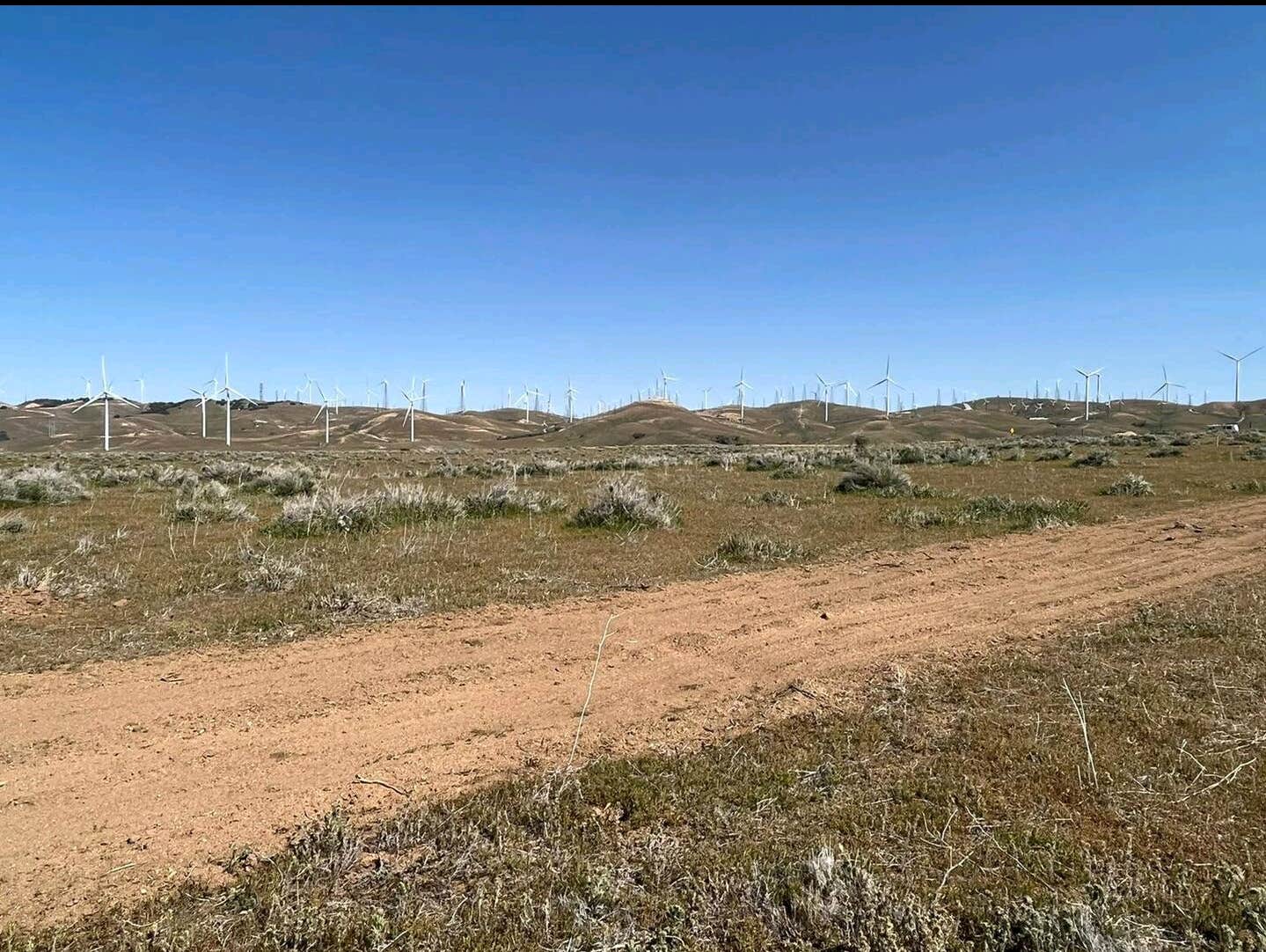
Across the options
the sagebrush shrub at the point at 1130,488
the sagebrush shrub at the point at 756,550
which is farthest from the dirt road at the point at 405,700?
the sagebrush shrub at the point at 1130,488

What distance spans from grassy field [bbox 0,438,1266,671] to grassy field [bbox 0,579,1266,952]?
451cm

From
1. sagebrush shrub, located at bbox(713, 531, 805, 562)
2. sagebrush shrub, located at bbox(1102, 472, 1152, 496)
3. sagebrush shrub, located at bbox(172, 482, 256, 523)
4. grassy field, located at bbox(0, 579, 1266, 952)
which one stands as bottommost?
grassy field, located at bbox(0, 579, 1266, 952)

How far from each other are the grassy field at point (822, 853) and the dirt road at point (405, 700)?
452mm

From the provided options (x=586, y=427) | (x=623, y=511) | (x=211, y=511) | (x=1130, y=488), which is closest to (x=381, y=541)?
(x=623, y=511)

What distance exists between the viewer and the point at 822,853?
11.6ft

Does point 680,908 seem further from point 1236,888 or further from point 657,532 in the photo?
point 657,532

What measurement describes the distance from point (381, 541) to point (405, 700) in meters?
7.51

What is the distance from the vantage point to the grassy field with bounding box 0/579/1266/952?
3.16 m

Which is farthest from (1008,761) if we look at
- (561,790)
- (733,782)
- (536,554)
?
(536,554)

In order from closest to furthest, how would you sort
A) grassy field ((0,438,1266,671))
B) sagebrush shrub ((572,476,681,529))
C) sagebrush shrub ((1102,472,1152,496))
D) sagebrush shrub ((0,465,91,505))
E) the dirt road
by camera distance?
the dirt road < grassy field ((0,438,1266,671)) < sagebrush shrub ((572,476,681,529)) < sagebrush shrub ((0,465,91,505)) < sagebrush shrub ((1102,472,1152,496))

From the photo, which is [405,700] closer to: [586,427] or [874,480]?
[874,480]

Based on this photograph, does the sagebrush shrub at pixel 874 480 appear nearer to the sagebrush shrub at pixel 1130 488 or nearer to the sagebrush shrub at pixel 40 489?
the sagebrush shrub at pixel 1130 488

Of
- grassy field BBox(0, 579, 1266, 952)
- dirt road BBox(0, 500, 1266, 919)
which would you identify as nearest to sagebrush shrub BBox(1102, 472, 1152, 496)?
dirt road BBox(0, 500, 1266, 919)

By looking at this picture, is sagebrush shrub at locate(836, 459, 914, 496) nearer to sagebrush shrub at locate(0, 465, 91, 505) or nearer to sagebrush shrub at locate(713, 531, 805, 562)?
sagebrush shrub at locate(713, 531, 805, 562)
